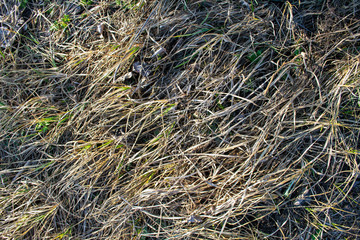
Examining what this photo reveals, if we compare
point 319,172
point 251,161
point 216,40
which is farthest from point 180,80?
point 319,172

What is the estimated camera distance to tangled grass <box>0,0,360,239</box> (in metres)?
1.74

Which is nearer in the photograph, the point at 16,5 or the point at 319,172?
the point at 319,172

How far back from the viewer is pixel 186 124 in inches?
73.4

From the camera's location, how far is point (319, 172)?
1.76 meters

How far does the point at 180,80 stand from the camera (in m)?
1.92

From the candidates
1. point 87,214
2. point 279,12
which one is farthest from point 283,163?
point 87,214

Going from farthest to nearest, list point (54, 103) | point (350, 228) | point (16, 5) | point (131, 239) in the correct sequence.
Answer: point (16, 5)
point (54, 103)
point (131, 239)
point (350, 228)

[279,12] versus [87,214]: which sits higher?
[279,12]

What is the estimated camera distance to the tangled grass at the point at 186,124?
1.74 m

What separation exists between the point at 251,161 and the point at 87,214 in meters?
1.35

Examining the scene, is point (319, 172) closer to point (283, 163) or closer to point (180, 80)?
point (283, 163)

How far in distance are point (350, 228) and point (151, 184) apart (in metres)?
1.46

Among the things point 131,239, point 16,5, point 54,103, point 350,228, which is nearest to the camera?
point 350,228

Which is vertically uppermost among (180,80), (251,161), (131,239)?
(180,80)
